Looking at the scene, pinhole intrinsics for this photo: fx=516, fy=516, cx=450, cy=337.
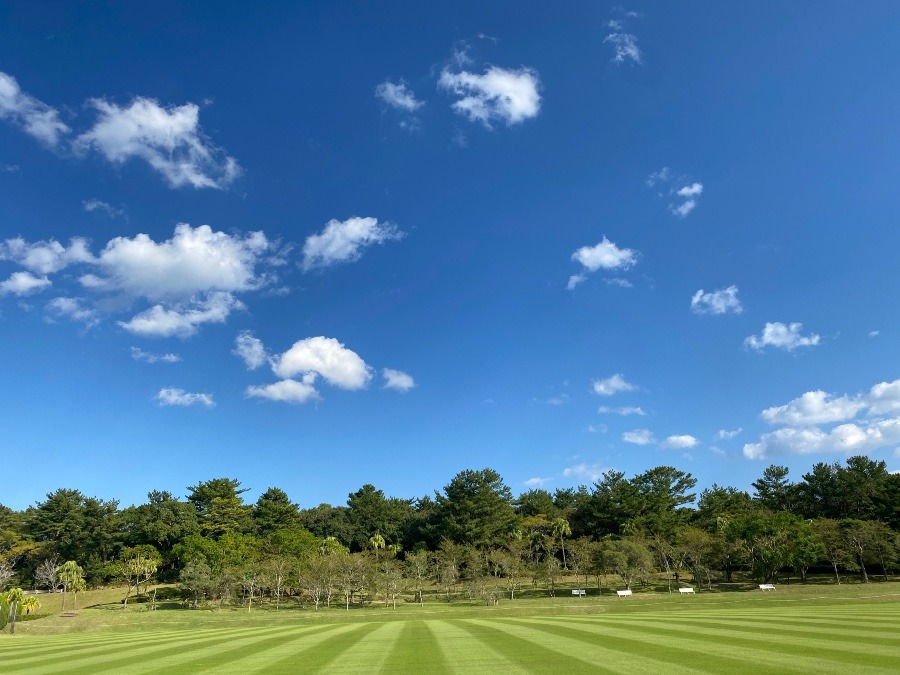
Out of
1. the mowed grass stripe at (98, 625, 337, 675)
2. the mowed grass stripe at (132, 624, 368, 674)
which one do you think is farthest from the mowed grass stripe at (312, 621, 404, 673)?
the mowed grass stripe at (98, 625, 337, 675)

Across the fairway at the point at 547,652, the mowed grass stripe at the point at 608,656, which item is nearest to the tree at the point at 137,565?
the fairway at the point at 547,652

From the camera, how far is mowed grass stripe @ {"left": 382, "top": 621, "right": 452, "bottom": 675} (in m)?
14.7

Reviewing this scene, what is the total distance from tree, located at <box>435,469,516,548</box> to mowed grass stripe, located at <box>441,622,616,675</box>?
74.3m

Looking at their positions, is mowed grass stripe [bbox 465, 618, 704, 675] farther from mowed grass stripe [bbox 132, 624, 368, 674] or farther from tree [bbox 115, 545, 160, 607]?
tree [bbox 115, 545, 160, 607]

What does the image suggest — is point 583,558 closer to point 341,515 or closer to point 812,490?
point 812,490

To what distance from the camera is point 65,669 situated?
17141mm

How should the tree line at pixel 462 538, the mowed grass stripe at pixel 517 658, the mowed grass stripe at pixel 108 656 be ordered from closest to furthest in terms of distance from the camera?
the mowed grass stripe at pixel 517 658 < the mowed grass stripe at pixel 108 656 < the tree line at pixel 462 538

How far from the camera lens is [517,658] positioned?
15.8m

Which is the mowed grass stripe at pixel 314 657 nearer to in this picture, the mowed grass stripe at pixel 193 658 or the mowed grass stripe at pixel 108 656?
the mowed grass stripe at pixel 193 658

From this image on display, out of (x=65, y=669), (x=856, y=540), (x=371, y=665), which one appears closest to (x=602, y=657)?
(x=371, y=665)

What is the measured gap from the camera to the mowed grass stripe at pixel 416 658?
1473 centimetres

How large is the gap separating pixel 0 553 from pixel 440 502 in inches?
3229

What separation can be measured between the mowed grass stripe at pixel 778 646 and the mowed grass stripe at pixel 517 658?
13.6ft

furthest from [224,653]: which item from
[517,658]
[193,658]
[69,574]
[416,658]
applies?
[69,574]
